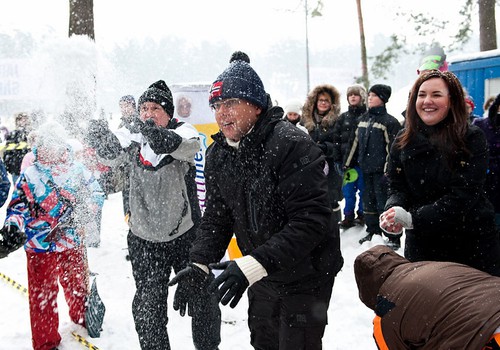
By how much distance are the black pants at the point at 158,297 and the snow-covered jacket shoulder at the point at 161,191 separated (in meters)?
0.09

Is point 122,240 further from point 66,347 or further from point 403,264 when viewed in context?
point 403,264

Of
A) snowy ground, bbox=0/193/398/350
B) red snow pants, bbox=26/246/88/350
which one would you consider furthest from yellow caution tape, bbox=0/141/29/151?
red snow pants, bbox=26/246/88/350

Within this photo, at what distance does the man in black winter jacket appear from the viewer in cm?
210

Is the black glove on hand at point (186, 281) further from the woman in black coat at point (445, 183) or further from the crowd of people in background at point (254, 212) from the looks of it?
the woman in black coat at point (445, 183)

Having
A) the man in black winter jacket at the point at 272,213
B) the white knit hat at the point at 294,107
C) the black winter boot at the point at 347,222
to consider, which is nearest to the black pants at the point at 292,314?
the man in black winter jacket at the point at 272,213

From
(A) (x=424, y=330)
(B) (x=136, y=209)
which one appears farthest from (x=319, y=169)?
(B) (x=136, y=209)

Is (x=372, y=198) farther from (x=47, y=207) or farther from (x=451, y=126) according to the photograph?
(x=47, y=207)

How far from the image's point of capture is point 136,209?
331 centimetres

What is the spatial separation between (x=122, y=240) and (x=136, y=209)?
4.31 metres

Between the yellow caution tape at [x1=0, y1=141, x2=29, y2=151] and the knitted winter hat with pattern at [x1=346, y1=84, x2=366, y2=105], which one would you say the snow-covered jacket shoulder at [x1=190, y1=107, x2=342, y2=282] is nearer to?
the knitted winter hat with pattern at [x1=346, y1=84, x2=366, y2=105]

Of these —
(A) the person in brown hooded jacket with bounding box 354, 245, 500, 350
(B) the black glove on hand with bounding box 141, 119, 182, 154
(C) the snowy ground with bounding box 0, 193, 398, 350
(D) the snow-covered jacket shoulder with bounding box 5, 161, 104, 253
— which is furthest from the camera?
(C) the snowy ground with bounding box 0, 193, 398, 350

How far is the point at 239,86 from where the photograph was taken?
2.25 metres

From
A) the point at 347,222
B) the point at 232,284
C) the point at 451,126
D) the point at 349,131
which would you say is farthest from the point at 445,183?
the point at 347,222

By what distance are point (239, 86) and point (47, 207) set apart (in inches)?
86.2
